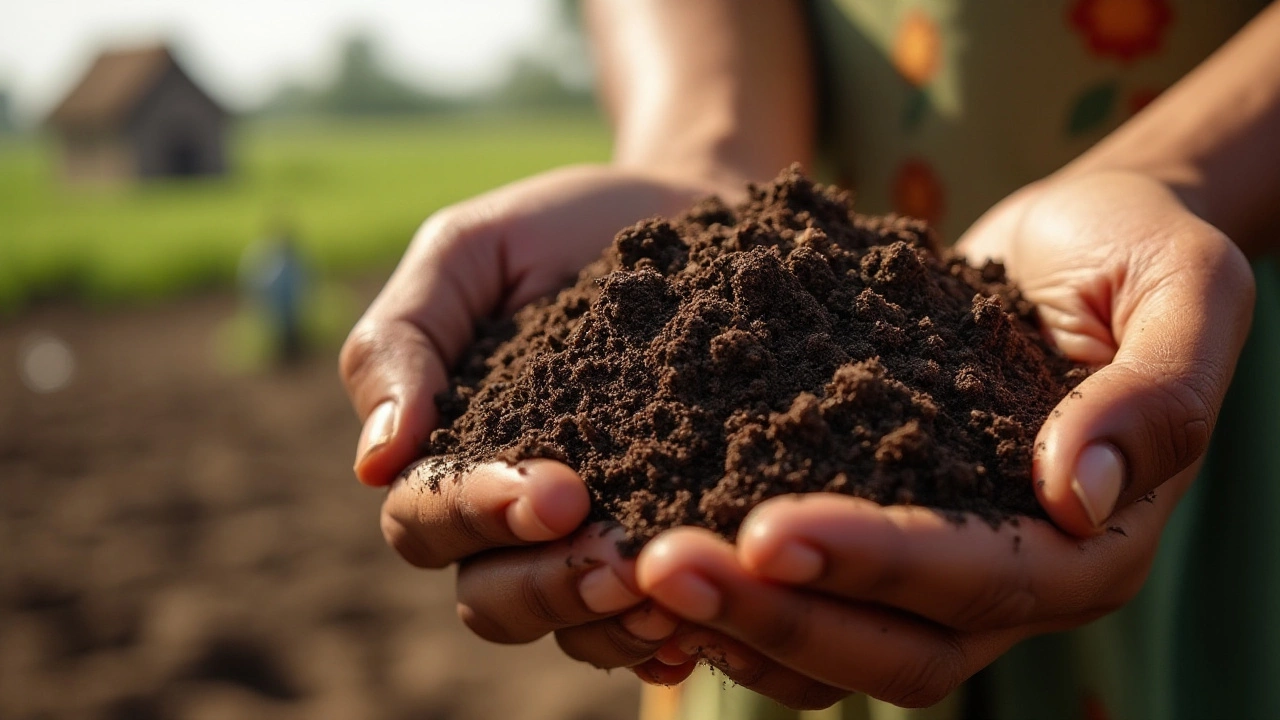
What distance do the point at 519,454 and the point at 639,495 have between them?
0.18 meters

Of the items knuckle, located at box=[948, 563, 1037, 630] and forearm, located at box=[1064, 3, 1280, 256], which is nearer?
knuckle, located at box=[948, 563, 1037, 630]

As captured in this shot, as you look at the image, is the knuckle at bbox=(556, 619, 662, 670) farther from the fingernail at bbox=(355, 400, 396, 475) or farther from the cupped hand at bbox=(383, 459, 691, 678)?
the fingernail at bbox=(355, 400, 396, 475)

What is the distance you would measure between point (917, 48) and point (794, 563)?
1474 millimetres

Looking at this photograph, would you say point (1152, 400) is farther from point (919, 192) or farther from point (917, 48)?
point (917, 48)

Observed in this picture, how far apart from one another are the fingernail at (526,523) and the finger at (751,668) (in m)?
0.21

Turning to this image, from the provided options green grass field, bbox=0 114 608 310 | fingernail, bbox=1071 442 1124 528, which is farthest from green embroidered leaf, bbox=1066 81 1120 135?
green grass field, bbox=0 114 608 310

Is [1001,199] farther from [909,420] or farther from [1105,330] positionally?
[909,420]

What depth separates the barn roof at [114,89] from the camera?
17.2 metres

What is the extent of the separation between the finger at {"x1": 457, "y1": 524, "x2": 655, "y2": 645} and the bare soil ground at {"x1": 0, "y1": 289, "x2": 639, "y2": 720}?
2.37 meters

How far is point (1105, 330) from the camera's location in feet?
4.91

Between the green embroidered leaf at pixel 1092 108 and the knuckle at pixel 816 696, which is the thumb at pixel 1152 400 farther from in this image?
the green embroidered leaf at pixel 1092 108

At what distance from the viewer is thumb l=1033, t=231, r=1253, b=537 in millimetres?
1117

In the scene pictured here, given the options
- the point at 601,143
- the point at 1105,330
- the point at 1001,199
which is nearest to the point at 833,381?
the point at 1105,330

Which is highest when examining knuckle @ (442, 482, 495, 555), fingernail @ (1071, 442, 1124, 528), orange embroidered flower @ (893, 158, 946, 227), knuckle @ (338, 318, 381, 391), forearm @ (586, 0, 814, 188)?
forearm @ (586, 0, 814, 188)
